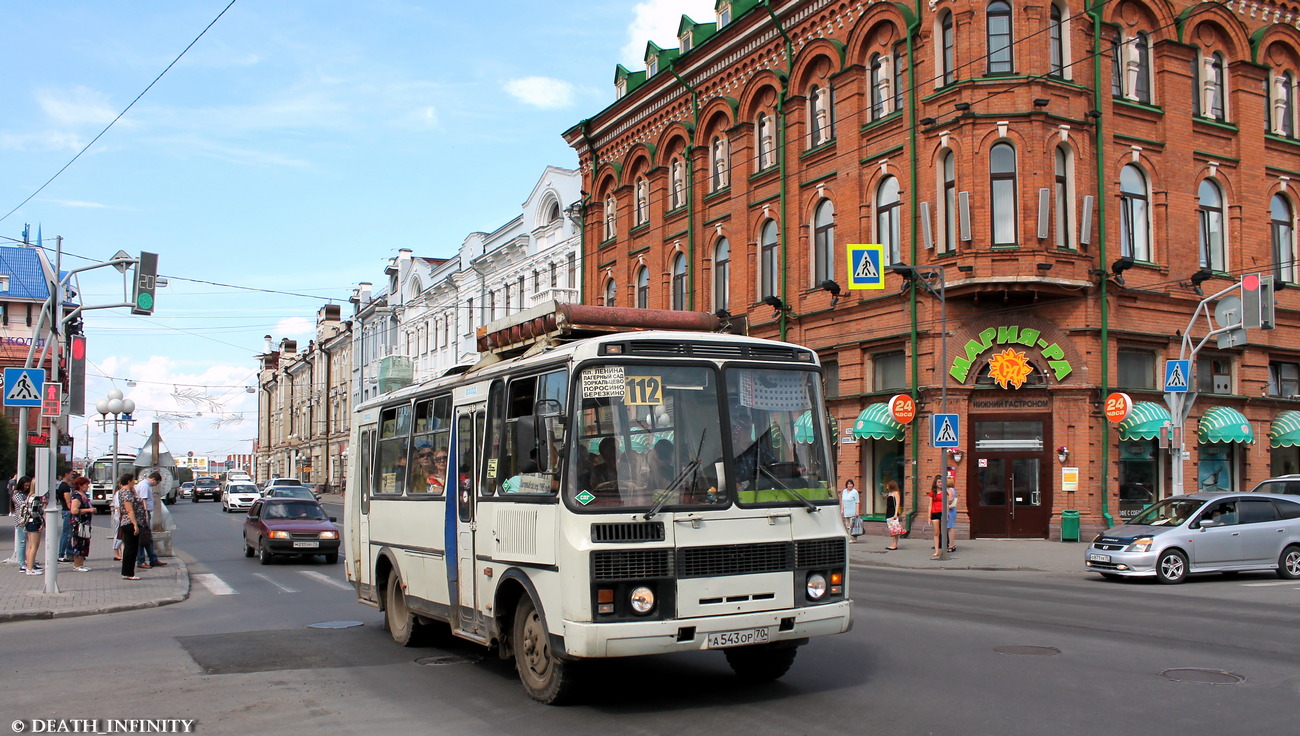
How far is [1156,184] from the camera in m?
29.5

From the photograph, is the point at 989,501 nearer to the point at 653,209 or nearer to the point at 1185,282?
the point at 1185,282

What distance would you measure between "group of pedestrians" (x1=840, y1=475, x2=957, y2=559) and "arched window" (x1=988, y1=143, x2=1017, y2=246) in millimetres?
6327

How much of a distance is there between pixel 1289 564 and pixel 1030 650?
11262 millimetres

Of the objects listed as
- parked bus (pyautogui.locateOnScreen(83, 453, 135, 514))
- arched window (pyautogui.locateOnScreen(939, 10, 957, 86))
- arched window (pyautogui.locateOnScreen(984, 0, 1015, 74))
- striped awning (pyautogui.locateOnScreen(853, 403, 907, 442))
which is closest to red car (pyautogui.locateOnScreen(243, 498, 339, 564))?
striped awning (pyautogui.locateOnScreen(853, 403, 907, 442))

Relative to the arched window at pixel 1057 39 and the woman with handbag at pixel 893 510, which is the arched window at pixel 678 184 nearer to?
the arched window at pixel 1057 39

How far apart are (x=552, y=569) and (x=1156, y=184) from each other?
26493 millimetres

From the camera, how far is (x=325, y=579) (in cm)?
2042

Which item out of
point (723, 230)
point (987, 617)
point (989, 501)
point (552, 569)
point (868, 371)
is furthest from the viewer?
point (723, 230)

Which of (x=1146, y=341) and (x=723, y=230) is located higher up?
(x=723, y=230)

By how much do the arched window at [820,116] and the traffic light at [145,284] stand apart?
1988cm

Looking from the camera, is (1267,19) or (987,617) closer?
→ (987,617)

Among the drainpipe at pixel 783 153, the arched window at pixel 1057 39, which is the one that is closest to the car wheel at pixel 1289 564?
the arched window at pixel 1057 39

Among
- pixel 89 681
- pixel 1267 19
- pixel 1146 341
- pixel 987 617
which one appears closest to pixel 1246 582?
pixel 987 617

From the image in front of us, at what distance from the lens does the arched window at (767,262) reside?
35562mm
